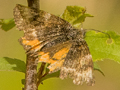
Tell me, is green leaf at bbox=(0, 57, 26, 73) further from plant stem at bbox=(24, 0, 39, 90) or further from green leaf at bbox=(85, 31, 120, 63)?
green leaf at bbox=(85, 31, 120, 63)

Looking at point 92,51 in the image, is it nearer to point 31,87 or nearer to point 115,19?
point 31,87

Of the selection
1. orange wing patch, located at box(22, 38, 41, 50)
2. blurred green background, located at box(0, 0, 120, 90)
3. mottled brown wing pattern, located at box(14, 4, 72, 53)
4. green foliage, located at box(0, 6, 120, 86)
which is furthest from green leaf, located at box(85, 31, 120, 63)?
blurred green background, located at box(0, 0, 120, 90)

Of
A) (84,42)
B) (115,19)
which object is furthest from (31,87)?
(115,19)

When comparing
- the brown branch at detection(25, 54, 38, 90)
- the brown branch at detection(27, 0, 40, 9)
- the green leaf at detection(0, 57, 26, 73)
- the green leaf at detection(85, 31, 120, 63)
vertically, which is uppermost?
the brown branch at detection(27, 0, 40, 9)

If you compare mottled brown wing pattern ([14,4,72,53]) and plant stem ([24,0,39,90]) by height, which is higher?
mottled brown wing pattern ([14,4,72,53])

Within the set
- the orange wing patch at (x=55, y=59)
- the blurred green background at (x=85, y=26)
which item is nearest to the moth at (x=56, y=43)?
the orange wing patch at (x=55, y=59)

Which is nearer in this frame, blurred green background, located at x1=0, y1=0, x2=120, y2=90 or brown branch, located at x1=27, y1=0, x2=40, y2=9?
brown branch, located at x1=27, y1=0, x2=40, y2=9

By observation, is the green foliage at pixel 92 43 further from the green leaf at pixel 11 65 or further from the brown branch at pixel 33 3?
the brown branch at pixel 33 3
